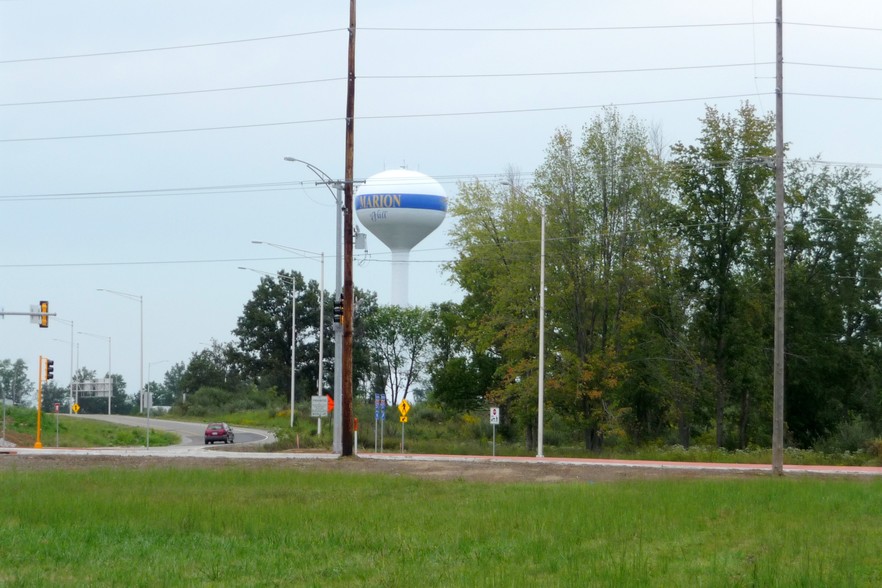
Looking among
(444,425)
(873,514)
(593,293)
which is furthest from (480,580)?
(444,425)

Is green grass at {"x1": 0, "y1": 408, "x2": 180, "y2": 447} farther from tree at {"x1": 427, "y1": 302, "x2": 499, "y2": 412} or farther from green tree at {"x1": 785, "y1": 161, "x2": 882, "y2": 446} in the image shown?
green tree at {"x1": 785, "y1": 161, "x2": 882, "y2": 446}

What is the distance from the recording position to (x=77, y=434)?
250ft

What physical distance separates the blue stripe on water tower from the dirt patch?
39.5 metres

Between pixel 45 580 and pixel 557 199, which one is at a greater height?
pixel 557 199

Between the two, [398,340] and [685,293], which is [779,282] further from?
[398,340]

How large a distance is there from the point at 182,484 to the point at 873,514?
14.4 meters

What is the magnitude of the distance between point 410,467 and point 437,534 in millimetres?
17741

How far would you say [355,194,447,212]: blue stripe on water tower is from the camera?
258ft

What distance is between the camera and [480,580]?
1334 centimetres

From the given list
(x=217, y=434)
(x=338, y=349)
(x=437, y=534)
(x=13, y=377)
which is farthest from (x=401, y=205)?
(x=13, y=377)

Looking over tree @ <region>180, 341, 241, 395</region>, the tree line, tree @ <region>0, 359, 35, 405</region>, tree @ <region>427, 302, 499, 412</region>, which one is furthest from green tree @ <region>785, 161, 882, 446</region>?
tree @ <region>0, 359, 35, 405</region>

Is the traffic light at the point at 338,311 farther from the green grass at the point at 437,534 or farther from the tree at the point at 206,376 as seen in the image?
the tree at the point at 206,376

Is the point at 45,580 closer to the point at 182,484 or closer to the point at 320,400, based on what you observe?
the point at 182,484

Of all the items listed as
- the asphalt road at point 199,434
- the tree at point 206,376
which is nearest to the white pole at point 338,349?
the asphalt road at point 199,434
